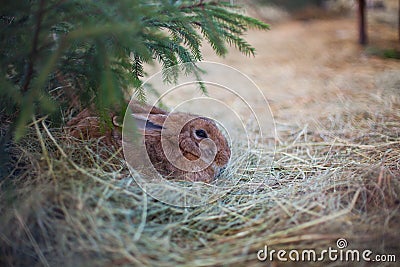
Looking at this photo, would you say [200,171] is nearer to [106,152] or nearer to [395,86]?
[106,152]

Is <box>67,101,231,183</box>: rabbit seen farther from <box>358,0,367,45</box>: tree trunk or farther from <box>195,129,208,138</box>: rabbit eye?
<box>358,0,367,45</box>: tree trunk

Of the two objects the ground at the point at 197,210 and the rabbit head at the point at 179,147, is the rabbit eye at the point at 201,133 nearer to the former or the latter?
the rabbit head at the point at 179,147

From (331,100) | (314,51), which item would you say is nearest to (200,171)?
(331,100)

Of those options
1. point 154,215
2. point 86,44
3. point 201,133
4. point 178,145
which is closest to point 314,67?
point 201,133

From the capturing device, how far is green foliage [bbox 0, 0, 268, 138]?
50.3 inches

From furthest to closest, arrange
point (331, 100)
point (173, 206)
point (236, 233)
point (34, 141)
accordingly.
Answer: point (331, 100) < point (34, 141) < point (173, 206) < point (236, 233)

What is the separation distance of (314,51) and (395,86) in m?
1.68

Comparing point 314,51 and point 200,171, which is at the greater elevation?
point 314,51

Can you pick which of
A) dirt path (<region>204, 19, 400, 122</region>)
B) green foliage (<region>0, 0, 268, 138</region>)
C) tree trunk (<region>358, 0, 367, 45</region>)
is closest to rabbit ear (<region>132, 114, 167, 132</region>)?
green foliage (<region>0, 0, 268, 138</region>)

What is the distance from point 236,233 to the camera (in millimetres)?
1380

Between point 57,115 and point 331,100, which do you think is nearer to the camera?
point 57,115

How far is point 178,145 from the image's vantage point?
1.80 metres

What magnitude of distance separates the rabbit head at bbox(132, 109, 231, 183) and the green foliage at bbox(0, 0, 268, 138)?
16 centimetres

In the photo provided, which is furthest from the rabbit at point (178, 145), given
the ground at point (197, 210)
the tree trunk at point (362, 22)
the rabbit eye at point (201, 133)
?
the tree trunk at point (362, 22)
